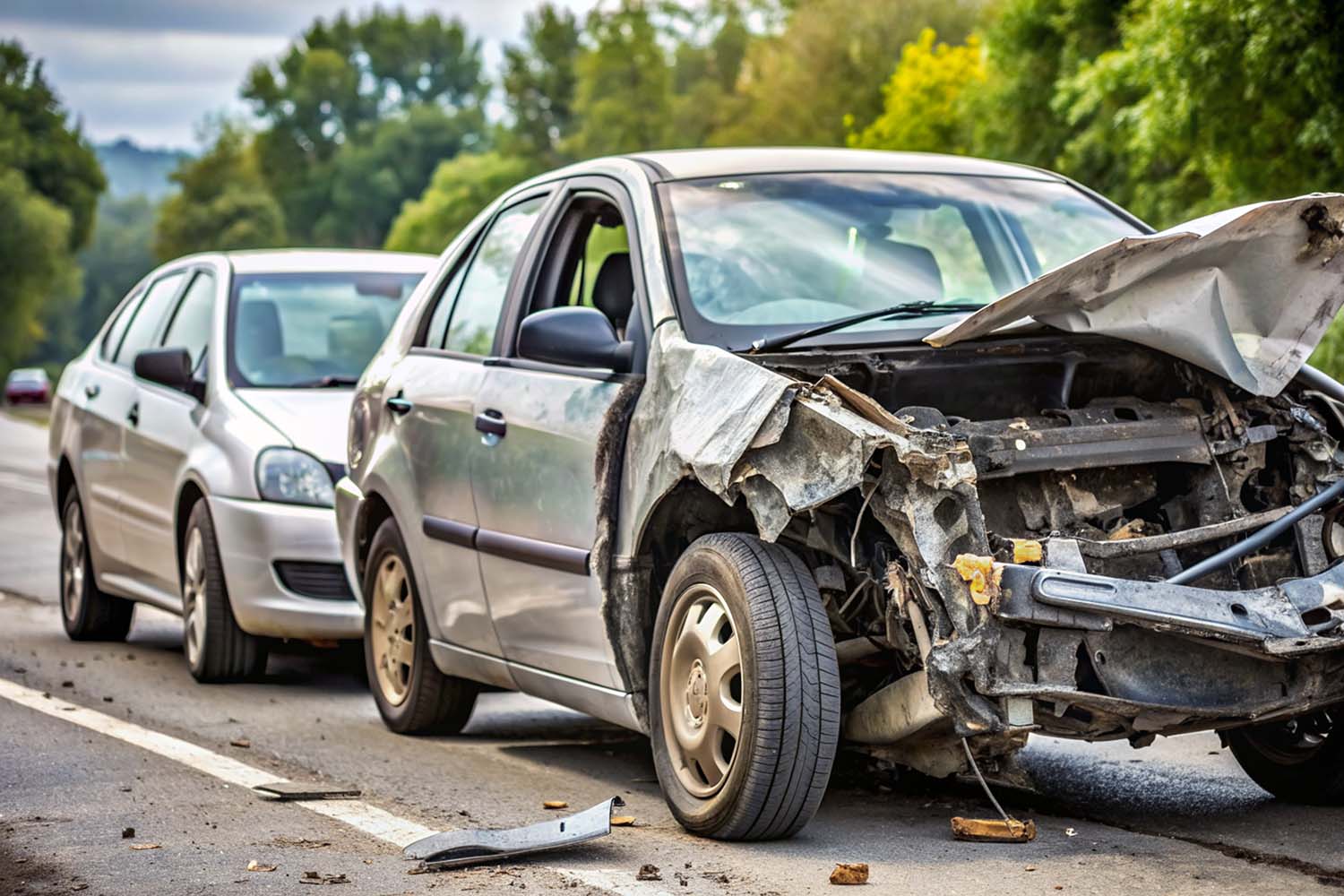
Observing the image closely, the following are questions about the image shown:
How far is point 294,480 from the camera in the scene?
28.6 feet

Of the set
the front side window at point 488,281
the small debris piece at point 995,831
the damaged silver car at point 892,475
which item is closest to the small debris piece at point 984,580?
the damaged silver car at point 892,475

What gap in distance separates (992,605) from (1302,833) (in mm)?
1239

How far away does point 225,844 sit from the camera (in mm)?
5293

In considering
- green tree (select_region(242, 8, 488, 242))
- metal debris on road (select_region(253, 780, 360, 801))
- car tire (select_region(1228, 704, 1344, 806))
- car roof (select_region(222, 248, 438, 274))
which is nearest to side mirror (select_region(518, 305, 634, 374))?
metal debris on road (select_region(253, 780, 360, 801))

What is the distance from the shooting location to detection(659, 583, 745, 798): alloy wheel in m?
5.13

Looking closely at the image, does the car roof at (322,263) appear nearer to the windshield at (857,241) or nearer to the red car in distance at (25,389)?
the windshield at (857,241)

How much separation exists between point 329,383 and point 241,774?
336 cm

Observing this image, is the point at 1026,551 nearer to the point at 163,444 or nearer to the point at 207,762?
the point at 207,762

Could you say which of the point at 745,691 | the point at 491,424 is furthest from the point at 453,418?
the point at 745,691

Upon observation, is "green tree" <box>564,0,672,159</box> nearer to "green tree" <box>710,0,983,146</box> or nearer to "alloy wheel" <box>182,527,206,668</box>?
"green tree" <box>710,0,983,146</box>

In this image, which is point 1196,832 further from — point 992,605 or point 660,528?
point 660,528

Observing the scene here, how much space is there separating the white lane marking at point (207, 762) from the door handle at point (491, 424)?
3.90ft

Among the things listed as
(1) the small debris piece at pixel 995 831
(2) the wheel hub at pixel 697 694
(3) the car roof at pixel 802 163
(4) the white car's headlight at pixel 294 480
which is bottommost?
(1) the small debris piece at pixel 995 831

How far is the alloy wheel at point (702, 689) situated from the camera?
5.13 metres
